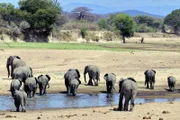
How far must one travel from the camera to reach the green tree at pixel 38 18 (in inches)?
Result: 2950

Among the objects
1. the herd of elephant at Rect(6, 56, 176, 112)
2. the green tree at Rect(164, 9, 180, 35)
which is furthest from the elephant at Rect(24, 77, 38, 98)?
the green tree at Rect(164, 9, 180, 35)

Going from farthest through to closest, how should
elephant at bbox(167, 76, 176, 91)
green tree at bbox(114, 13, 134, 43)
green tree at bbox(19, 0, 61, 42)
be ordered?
1. green tree at bbox(114, 13, 134, 43)
2. green tree at bbox(19, 0, 61, 42)
3. elephant at bbox(167, 76, 176, 91)

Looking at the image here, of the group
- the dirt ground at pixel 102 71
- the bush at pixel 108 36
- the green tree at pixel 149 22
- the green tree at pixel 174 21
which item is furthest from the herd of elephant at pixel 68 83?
the green tree at pixel 149 22

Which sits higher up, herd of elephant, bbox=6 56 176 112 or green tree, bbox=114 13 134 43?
green tree, bbox=114 13 134 43

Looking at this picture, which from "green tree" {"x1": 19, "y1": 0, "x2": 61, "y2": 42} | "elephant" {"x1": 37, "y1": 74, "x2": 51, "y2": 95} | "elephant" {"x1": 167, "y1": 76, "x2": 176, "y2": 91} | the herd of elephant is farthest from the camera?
"green tree" {"x1": 19, "y1": 0, "x2": 61, "y2": 42}

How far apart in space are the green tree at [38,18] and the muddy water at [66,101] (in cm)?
4862

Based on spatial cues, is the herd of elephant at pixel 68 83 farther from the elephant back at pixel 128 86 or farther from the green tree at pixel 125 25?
the green tree at pixel 125 25

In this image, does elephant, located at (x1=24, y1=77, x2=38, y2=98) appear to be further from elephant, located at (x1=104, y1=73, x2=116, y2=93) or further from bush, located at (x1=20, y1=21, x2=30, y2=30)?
bush, located at (x1=20, y1=21, x2=30, y2=30)

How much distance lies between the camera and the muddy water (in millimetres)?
22500

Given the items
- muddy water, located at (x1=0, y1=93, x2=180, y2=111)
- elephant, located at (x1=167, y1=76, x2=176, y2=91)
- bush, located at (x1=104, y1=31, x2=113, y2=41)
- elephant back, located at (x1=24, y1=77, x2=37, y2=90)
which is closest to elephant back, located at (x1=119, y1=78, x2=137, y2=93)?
muddy water, located at (x1=0, y1=93, x2=180, y2=111)

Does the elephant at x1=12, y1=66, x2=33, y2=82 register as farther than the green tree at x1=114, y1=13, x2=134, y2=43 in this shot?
No

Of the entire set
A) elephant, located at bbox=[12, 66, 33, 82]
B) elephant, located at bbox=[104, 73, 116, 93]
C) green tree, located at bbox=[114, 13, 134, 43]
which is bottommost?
elephant, located at bbox=[104, 73, 116, 93]

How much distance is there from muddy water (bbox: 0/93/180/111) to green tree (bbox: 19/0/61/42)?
48624mm

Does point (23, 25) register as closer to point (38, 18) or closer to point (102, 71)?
point (38, 18)
